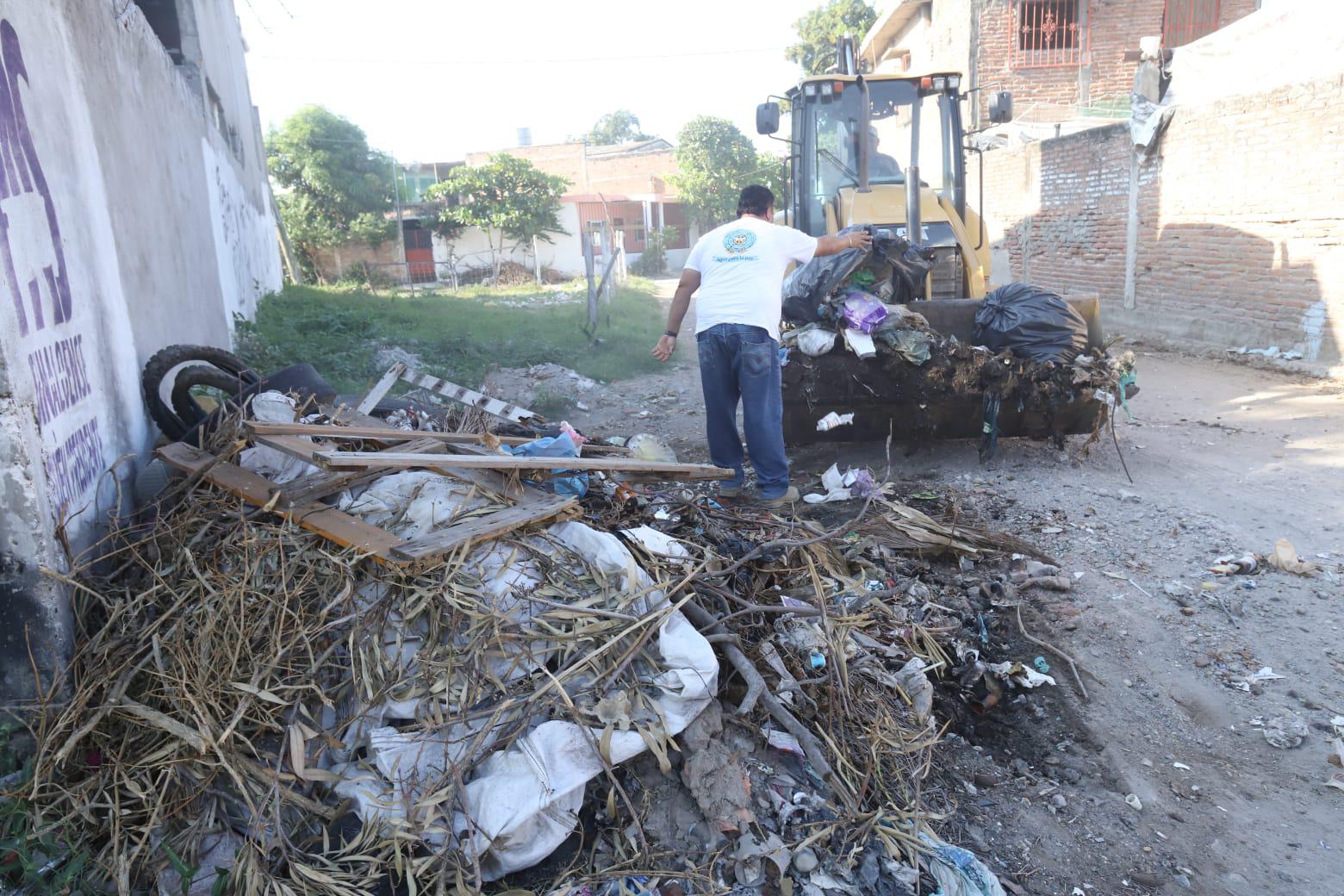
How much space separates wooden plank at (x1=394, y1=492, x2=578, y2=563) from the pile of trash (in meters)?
2.75

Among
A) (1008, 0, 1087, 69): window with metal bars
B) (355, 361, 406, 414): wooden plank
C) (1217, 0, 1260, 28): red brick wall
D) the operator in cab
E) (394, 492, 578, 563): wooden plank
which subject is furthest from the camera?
(1217, 0, 1260, 28): red brick wall

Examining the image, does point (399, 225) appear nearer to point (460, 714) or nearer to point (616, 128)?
point (460, 714)

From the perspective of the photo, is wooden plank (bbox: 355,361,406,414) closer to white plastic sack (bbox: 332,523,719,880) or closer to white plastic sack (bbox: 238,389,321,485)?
white plastic sack (bbox: 238,389,321,485)

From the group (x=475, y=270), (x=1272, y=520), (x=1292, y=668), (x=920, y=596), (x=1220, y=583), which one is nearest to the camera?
(x=1292, y=668)

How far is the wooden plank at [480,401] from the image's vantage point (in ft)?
16.4

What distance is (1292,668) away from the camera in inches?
131

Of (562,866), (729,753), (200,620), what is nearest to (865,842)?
(729,753)

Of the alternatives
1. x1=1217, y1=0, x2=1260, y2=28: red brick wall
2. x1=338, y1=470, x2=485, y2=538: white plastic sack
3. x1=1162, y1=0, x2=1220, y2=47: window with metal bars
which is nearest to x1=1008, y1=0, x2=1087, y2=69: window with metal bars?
x1=1162, y1=0, x2=1220, y2=47: window with metal bars

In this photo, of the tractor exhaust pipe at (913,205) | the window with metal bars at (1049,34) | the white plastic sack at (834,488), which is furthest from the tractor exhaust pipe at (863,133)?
the window with metal bars at (1049,34)

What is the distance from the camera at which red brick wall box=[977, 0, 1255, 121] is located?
61.5ft

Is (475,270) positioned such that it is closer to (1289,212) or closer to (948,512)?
(1289,212)

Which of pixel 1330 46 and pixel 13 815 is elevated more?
pixel 1330 46

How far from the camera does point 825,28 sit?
96.1ft

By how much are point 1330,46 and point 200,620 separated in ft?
36.5
